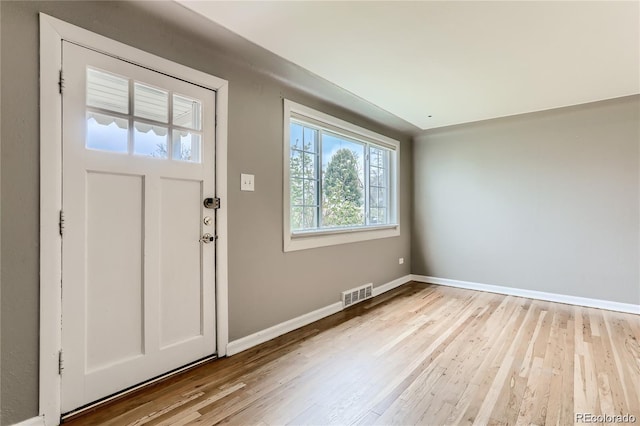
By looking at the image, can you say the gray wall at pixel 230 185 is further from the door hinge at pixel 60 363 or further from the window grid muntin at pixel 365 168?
the window grid muntin at pixel 365 168

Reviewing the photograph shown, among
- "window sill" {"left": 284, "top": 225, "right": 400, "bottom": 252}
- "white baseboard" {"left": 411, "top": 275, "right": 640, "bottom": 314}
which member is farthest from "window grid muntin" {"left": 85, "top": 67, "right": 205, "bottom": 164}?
"white baseboard" {"left": 411, "top": 275, "right": 640, "bottom": 314}

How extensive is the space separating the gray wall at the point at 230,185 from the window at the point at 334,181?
13cm

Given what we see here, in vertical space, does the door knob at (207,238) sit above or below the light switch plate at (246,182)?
below

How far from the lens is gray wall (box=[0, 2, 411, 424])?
1.49 m

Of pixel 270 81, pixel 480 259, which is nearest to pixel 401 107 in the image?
pixel 270 81

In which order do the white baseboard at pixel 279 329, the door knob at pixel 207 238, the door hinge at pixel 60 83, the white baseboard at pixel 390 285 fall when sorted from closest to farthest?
the door hinge at pixel 60 83, the door knob at pixel 207 238, the white baseboard at pixel 279 329, the white baseboard at pixel 390 285

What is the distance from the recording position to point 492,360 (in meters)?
2.33

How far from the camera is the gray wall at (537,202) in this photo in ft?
11.5

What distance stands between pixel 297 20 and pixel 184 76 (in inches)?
32.8

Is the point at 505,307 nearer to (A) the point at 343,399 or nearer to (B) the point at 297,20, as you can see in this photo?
(A) the point at 343,399

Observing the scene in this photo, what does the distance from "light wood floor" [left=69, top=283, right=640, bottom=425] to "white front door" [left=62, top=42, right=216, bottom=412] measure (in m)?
0.22

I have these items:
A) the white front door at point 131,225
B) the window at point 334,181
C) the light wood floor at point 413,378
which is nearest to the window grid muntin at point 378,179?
the window at point 334,181

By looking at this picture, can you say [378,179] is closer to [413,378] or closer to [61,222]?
[413,378]

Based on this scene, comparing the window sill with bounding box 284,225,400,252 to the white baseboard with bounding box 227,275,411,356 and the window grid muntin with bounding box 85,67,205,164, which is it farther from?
the window grid muntin with bounding box 85,67,205,164
